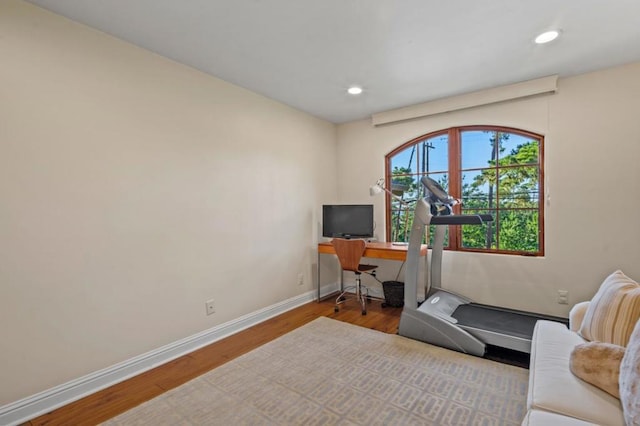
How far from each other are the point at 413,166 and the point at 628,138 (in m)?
1.97

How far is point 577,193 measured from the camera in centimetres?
287

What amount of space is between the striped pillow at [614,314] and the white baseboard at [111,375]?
274 cm

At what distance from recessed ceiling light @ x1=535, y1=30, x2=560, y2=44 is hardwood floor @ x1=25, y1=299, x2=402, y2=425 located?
2.72m

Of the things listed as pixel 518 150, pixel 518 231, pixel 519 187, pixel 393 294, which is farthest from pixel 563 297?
pixel 393 294

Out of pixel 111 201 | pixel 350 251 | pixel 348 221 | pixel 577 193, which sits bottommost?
pixel 350 251

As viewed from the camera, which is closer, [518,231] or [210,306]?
[210,306]

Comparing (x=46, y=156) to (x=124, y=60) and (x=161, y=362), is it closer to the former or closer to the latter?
(x=124, y=60)

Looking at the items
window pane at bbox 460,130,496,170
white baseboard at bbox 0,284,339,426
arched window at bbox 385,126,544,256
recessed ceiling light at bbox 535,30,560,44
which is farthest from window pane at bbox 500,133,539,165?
white baseboard at bbox 0,284,339,426

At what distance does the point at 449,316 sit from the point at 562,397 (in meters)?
1.57

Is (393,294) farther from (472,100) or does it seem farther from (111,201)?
(111,201)

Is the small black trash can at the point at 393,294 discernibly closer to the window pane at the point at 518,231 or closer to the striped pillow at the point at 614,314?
the window pane at the point at 518,231

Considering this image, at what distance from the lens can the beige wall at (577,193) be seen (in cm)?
267

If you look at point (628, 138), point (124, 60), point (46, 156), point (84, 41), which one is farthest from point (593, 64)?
point (46, 156)

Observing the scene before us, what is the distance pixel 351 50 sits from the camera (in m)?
2.37
